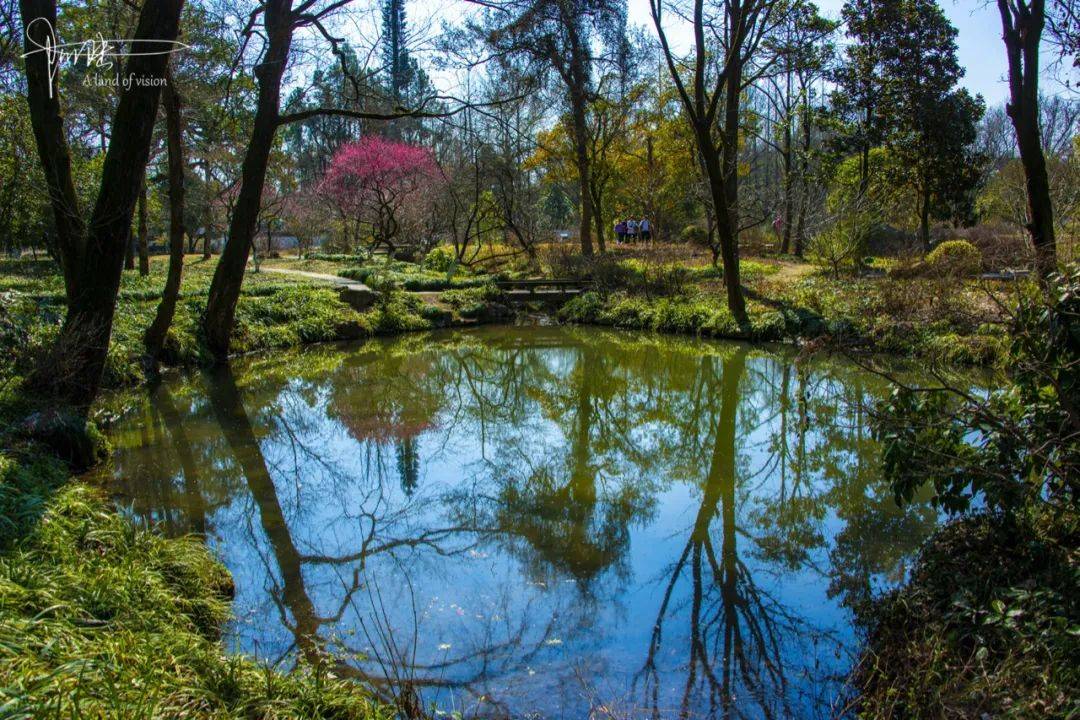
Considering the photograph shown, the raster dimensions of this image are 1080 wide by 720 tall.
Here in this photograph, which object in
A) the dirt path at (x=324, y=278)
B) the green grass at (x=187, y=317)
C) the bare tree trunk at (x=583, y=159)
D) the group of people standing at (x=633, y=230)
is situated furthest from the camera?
the group of people standing at (x=633, y=230)

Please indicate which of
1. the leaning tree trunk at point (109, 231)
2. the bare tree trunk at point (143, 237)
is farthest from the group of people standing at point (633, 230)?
the leaning tree trunk at point (109, 231)

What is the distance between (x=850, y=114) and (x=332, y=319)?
16927 mm

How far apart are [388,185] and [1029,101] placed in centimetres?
1651

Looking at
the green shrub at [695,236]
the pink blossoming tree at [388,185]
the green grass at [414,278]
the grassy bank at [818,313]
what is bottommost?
the grassy bank at [818,313]

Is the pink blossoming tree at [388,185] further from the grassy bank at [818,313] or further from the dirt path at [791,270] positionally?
the dirt path at [791,270]

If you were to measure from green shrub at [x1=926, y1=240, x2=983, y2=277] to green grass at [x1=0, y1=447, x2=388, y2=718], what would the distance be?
9159 mm

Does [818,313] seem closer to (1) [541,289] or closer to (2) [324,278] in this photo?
(1) [541,289]

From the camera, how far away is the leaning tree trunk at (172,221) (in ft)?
31.5

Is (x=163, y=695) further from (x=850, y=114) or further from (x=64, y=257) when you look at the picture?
(x=850, y=114)

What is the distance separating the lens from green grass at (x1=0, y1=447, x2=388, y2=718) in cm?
237

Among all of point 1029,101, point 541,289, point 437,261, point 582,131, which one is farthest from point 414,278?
point 1029,101

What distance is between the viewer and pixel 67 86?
568 inches

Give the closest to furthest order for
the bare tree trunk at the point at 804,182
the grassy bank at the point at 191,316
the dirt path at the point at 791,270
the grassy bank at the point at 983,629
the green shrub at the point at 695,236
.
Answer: the grassy bank at the point at 983,629
the grassy bank at the point at 191,316
the dirt path at the point at 791,270
the bare tree trunk at the point at 804,182
the green shrub at the point at 695,236

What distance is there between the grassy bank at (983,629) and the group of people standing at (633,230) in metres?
23.0
